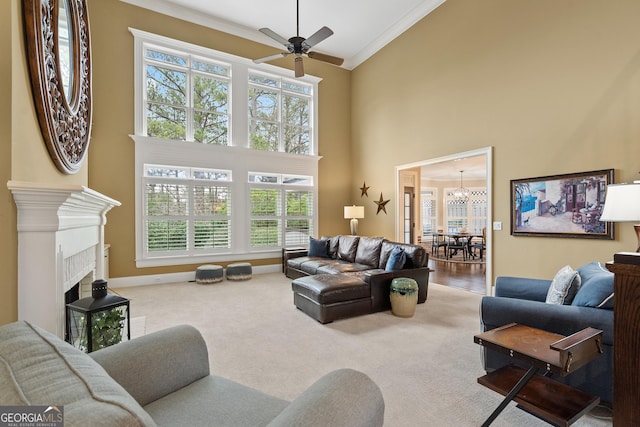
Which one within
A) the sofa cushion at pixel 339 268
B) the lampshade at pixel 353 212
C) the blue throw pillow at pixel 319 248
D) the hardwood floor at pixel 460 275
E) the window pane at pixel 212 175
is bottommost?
the hardwood floor at pixel 460 275

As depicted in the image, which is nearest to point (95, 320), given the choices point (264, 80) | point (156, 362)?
point (156, 362)

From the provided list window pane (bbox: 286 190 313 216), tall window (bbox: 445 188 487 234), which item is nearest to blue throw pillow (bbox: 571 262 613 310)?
window pane (bbox: 286 190 313 216)

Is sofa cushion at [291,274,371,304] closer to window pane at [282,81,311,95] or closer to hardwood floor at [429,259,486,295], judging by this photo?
hardwood floor at [429,259,486,295]

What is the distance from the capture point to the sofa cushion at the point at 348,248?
574 centimetres

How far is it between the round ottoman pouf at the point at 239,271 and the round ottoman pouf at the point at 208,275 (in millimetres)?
204

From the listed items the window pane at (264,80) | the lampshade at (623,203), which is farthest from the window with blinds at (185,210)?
the lampshade at (623,203)

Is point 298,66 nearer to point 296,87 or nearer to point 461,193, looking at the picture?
point 296,87

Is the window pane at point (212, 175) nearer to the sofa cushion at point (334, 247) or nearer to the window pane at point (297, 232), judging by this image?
the window pane at point (297, 232)

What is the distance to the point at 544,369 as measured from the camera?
5.03ft

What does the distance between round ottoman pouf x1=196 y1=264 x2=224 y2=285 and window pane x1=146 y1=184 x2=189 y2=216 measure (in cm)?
127

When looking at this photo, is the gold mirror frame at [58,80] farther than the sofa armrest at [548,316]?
No

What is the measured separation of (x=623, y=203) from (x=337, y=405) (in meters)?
3.17

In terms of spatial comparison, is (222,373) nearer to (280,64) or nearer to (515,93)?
(515,93)

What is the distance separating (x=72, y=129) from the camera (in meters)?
2.15
